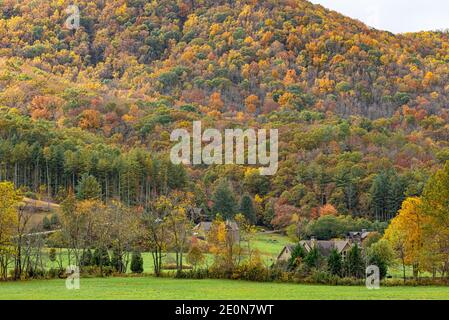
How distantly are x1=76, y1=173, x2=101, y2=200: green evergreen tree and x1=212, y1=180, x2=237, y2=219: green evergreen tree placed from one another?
17539 mm

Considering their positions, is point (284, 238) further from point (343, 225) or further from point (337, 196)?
point (337, 196)

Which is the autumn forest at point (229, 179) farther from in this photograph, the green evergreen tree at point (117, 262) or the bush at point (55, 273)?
the bush at point (55, 273)

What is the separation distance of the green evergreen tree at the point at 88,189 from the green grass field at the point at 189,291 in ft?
135

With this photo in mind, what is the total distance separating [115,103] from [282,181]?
238 feet

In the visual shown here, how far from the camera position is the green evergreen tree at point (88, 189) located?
300 feet

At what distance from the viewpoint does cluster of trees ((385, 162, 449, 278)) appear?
5412 centimetres

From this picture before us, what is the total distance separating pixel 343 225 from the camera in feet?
310

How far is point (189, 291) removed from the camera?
41.3m

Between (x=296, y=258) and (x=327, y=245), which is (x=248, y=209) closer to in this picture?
(x=327, y=245)

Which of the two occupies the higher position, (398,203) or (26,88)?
(26,88)

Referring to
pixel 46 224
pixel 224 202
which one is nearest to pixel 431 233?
pixel 46 224

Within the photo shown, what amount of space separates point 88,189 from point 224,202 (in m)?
20.6

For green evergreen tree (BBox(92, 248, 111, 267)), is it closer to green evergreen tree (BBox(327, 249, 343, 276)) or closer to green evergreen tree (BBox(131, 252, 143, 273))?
green evergreen tree (BBox(131, 252, 143, 273))
